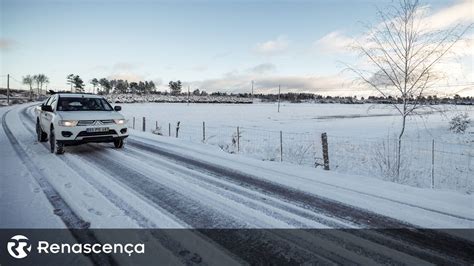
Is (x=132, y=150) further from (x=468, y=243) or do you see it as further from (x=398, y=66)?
(x=468, y=243)

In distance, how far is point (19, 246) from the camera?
11.7 feet

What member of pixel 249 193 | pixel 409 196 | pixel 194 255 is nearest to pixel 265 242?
pixel 194 255

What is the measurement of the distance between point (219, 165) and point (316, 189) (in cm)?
298

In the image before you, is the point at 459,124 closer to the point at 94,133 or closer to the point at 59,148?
the point at 94,133

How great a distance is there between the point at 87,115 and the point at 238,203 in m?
6.57

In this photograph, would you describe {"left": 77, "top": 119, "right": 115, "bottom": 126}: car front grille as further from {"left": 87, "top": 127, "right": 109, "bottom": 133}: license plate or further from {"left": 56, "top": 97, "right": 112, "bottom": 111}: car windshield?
{"left": 56, "top": 97, "right": 112, "bottom": 111}: car windshield

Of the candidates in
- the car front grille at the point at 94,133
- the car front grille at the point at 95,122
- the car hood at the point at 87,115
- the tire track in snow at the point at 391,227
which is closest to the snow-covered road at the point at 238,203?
the tire track in snow at the point at 391,227

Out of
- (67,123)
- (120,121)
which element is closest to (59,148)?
(67,123)

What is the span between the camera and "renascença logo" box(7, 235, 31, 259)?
Answer: 133 inches

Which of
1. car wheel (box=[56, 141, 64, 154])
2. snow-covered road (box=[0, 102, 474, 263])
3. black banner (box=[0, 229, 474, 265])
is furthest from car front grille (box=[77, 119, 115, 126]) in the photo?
black banner (box=[0, 229, 474, 265])

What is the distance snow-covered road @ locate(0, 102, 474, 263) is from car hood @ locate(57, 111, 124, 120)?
1.59m

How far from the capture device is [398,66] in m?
9.02

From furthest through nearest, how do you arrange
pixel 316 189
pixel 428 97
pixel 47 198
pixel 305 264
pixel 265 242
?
pixel 428 97 → pixel 316 189 → pixel 47 198 → pixel 265 242 → pixel 305 264

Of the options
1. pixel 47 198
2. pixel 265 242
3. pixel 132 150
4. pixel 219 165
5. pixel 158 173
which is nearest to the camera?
pixel 265 242
